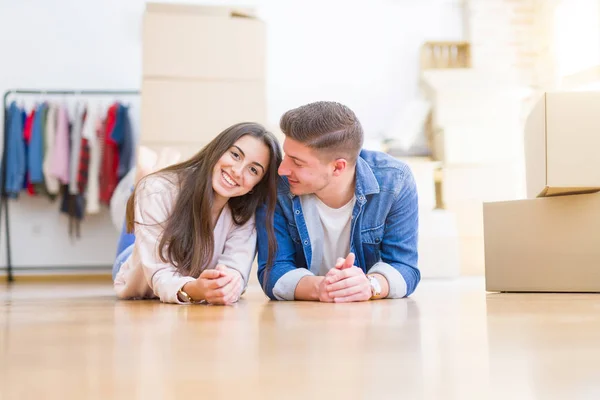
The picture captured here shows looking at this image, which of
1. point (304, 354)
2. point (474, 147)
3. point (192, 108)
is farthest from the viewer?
point (474, 147)

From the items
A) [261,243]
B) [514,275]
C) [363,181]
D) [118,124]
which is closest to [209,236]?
[261,243]

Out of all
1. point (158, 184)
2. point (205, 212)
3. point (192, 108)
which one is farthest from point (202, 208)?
point (192, 108)

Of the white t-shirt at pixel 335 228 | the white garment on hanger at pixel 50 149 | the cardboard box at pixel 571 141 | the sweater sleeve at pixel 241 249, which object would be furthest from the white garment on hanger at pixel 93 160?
the cardboard box at pixel 571 141

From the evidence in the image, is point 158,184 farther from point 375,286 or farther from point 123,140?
point 123,140

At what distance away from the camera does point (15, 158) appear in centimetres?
440

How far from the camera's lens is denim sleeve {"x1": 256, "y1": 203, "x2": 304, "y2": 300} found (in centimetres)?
181

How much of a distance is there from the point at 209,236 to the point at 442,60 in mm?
3434

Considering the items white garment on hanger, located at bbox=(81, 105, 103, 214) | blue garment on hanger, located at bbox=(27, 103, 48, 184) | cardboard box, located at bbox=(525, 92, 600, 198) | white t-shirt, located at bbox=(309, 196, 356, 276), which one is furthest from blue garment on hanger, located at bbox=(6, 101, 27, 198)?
cardboard box, located at bbox=(525, 92, 600, 198)

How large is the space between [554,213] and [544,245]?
0.33 ft

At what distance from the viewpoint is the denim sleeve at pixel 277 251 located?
1.81 meters

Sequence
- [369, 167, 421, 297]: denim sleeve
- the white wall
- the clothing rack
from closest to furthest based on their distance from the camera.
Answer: [369, 167, 421, 297]: denim sleeve → the clothing rack → the white wall

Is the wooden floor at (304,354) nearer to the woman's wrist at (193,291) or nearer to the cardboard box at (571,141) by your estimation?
the woman's wrist at (193,291)

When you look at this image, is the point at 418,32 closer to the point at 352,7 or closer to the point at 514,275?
the point at 352,7

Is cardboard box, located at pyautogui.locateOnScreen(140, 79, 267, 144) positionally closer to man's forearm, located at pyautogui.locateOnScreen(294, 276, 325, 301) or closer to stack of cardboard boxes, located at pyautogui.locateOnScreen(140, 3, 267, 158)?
stack of cardboard boxes, located at pyautogui.locateOnScreen(140, 3, 267, 158)
